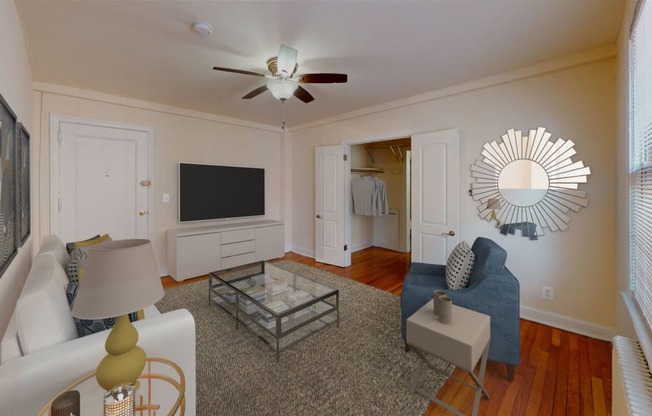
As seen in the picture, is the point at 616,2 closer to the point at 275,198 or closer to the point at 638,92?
the point at 638,92

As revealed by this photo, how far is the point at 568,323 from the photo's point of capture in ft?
7.97

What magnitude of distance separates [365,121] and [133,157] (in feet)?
10.7

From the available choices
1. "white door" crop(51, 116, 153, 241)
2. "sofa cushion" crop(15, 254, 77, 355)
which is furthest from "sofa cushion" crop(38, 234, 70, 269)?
"white door" crop(51, 116, 153, 241)

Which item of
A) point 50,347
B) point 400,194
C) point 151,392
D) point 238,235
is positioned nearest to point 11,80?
point 50,347

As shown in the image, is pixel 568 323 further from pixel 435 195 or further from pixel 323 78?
pixel 323 78

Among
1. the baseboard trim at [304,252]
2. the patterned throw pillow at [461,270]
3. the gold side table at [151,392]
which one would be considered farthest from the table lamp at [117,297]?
the baseboard trim at [304,252]

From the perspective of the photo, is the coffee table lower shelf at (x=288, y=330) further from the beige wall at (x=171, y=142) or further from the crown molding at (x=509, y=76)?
the crown molding at (x=509, y=76)

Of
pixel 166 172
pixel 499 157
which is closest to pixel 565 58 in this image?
pixel 499 157

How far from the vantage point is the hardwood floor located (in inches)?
61.2

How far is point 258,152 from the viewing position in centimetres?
484

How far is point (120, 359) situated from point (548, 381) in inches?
95.6

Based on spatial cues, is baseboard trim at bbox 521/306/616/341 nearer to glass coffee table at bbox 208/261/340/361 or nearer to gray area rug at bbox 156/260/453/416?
gray area rug at bbox 156/260/453/416

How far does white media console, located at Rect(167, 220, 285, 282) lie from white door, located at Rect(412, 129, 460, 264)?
241cm

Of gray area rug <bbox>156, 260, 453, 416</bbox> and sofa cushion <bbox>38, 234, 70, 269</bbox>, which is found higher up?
sofa cushion <bbox>38, 234, 70, 269</bbox>
